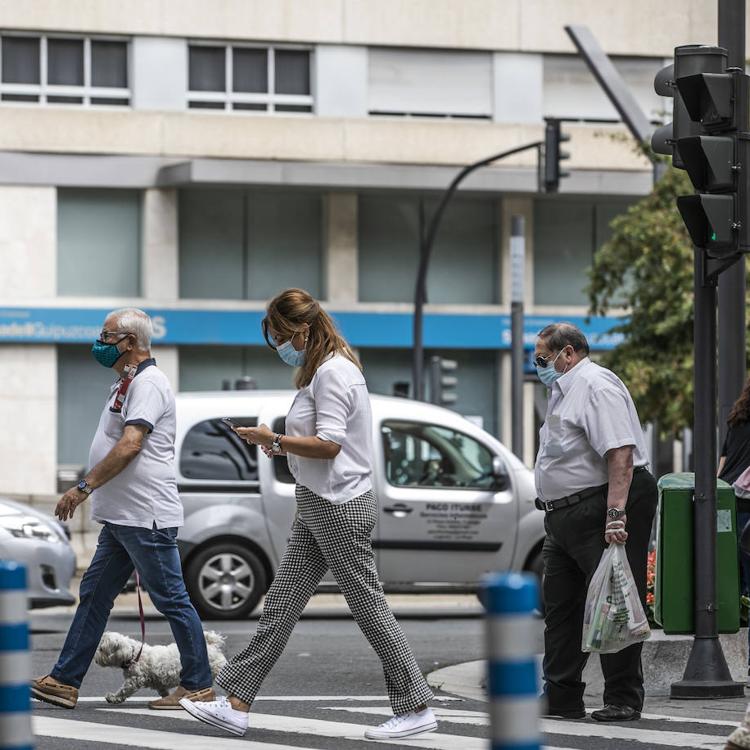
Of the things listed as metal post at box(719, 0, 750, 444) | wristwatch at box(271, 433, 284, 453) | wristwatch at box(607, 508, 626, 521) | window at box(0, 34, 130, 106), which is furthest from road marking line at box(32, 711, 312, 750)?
window at box(0, 34, 130, 106)

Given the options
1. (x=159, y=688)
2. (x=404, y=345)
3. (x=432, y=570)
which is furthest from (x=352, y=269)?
(x=159, y=688)

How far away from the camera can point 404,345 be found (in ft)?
107

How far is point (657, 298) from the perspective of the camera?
25.4 meters

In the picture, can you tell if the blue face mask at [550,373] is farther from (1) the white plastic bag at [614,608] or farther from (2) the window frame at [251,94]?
(2) the window frame at [251,94]

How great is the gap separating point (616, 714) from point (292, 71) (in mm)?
25275

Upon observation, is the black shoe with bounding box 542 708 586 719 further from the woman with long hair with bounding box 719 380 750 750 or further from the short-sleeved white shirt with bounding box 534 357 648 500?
the woman with long hair with bounding box 719 380 750 750

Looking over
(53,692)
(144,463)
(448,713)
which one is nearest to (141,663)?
(53,692)

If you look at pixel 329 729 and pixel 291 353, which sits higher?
pixel 291 353

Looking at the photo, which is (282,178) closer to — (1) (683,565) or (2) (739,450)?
(2) (739,450)

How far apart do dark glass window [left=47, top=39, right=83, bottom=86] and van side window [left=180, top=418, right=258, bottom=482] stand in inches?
703

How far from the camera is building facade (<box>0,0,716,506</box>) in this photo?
102 ft

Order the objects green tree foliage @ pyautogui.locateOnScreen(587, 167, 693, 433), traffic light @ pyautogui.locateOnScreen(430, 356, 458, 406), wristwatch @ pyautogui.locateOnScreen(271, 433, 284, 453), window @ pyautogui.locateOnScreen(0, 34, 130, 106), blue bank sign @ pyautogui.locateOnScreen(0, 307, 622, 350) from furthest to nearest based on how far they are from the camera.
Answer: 1. window @ pyautogui.locateOnScreen(0, 34, 130, 106)
2. blue bank sign @ pyautogui.locateOnScreen(0, 307, 622, 350)
3. traffic light @ pyautogui.locateOnScreen(430, 356, 458, 406)
4. green tree foliage @ pyautogui.locateOnScreen(587, 167, 693, 433)
5. wristwatch @ pyautogui.locateOnScreen(271, 433, 284, 453)

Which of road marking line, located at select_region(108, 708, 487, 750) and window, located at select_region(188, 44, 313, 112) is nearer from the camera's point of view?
road marking line, located at select_region(108, 708, 487, 750)

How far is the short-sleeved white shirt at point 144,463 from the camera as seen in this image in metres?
7.89
